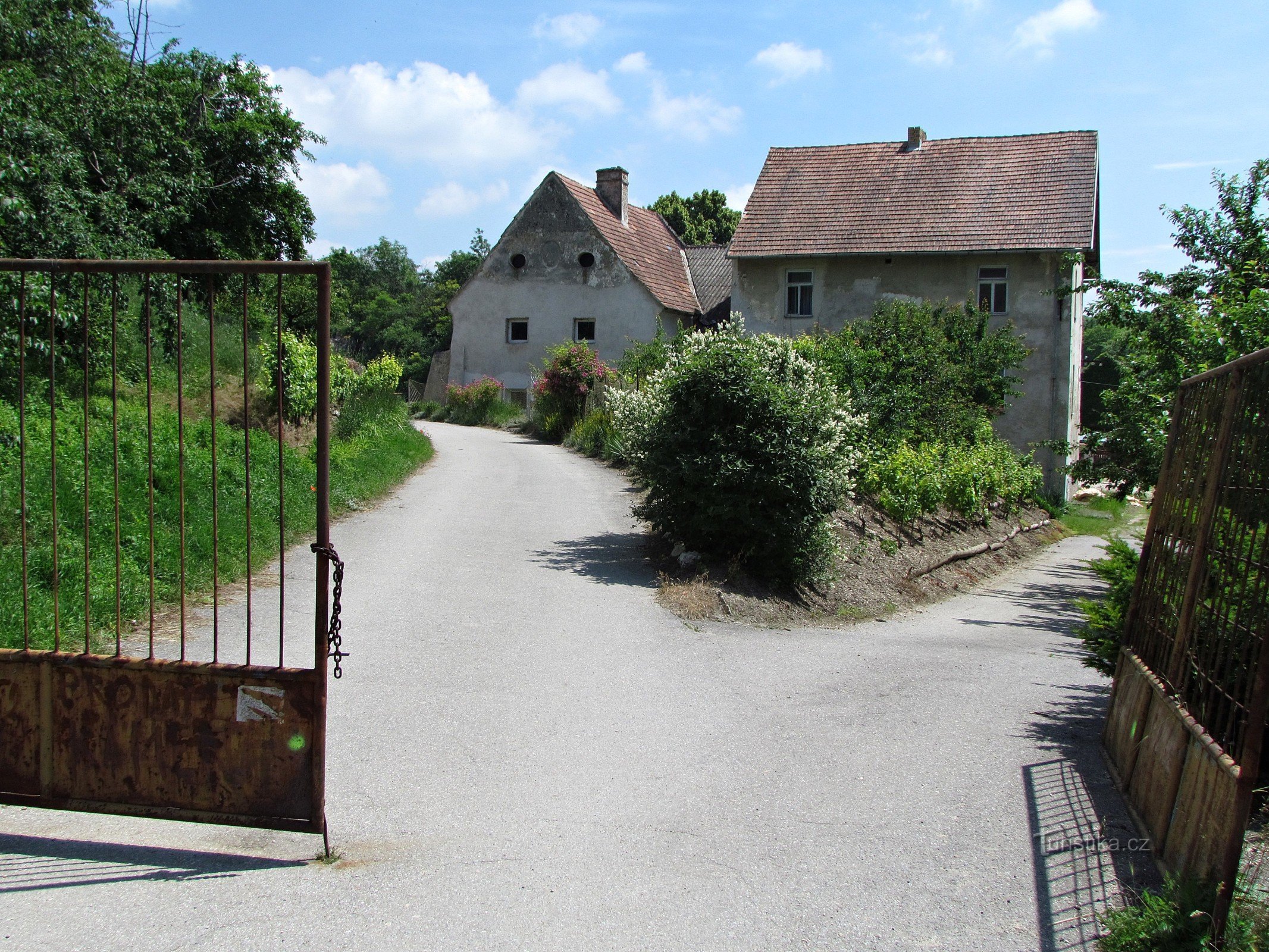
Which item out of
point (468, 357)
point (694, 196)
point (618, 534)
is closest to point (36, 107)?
point (618, 534)

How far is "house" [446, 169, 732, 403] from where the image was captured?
3444cm

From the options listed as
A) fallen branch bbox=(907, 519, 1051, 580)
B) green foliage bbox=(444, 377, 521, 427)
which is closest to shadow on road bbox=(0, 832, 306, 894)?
fallen branch bbox=(907, 519, 1051, 580)

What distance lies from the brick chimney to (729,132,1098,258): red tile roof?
25.5ft

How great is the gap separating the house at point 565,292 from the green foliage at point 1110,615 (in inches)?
1076

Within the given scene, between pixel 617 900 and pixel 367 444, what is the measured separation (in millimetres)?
14406

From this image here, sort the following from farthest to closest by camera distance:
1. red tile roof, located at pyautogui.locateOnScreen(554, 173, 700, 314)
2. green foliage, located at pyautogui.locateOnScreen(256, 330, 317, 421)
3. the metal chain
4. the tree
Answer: the tree, red tile roof, located at pyautogui.locateOnScreen(554, 173, 700, 314), green foliage, located at pyautogui.locateOnScreen(256, 330, 317, 421), the metal chain

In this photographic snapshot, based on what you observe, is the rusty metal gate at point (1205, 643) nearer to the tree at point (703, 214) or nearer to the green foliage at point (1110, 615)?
the green foliage at point (1110, 615)

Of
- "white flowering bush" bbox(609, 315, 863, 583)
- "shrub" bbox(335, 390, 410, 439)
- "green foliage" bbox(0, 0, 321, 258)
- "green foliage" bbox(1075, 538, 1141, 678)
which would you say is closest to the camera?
"green foliage" bbox(1075, 538, 1141, 678)

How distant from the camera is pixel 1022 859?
4621 millimetres

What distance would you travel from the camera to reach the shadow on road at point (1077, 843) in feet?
13.4

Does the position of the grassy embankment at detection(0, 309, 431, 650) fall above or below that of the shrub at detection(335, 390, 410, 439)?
below

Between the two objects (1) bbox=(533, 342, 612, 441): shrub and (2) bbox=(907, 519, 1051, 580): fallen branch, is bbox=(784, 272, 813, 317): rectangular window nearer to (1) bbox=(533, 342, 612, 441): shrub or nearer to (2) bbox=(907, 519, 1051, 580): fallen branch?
(1) bbox=(533, 342, 612, 441): shrub

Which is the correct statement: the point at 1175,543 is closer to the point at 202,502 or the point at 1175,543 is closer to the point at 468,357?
the point at 202,502

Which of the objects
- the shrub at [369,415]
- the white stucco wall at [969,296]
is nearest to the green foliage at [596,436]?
the shrub at [369,415]
